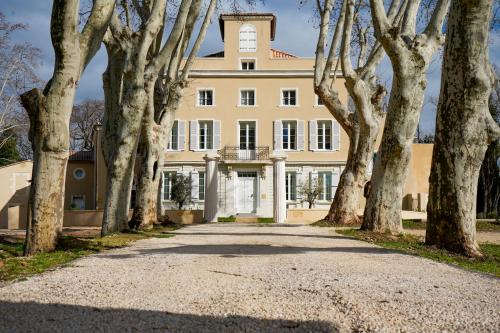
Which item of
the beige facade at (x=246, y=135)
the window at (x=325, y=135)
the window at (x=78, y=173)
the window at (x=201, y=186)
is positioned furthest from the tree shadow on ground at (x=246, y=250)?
the window at (x=78, y=173)

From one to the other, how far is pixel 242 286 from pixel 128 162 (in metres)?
6.78

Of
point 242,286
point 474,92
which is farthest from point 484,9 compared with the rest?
point 242,286

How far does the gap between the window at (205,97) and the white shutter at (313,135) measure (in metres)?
6.27

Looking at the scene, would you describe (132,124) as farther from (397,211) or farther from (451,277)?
(451,277)

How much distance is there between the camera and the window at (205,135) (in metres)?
31.6

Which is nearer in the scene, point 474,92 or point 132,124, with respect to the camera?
point 474,92

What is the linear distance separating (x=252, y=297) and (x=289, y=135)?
28.1 metres

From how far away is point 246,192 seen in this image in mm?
30453

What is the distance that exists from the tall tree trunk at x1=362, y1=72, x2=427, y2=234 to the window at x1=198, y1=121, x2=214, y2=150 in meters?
21.2

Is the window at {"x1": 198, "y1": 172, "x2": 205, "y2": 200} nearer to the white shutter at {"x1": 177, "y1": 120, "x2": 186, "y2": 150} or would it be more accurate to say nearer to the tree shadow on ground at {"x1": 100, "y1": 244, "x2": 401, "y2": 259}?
the white shutter at {"x1": 177, "y1": 120, "x2": 186, "y2": 150}


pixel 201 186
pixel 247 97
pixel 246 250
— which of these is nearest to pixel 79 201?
pixel 201 186

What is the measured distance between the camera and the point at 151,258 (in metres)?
6.56

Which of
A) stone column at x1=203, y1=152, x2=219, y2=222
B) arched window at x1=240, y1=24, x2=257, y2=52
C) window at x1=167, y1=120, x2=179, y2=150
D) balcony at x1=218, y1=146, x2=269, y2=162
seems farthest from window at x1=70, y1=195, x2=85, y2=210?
arched window at x1=240, y1=24, x2=257, y2=52

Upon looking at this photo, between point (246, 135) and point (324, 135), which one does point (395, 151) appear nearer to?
point (324, 135)
